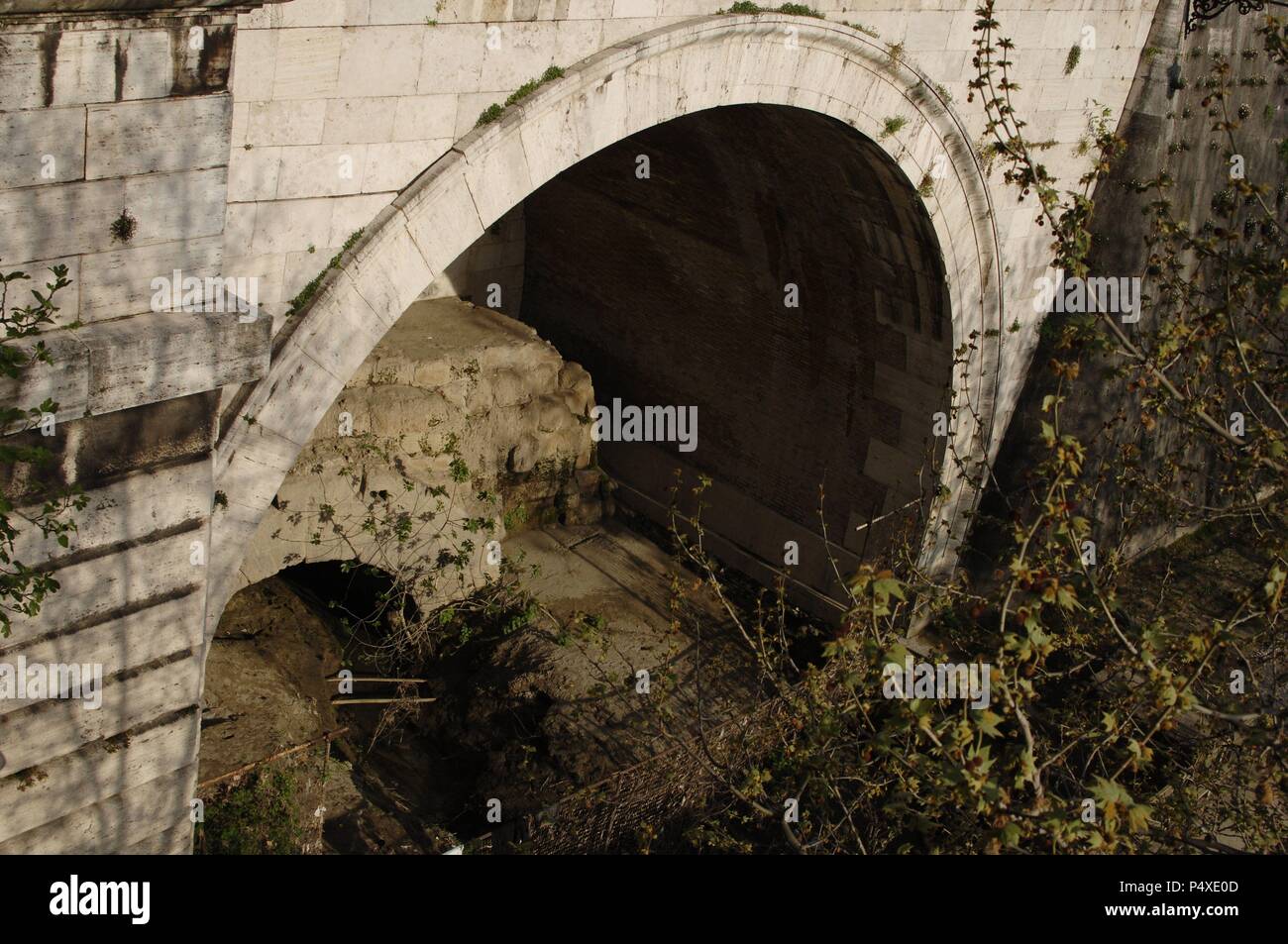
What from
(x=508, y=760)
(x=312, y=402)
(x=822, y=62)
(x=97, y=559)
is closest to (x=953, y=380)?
(x=822, y=62)

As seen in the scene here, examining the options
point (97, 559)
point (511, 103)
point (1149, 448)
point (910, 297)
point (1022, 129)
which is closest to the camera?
point (97, 559)

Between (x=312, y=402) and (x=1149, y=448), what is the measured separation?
7312 millimetres

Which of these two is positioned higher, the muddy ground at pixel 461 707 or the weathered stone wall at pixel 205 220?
the weathered stone wall at pixel 205 220

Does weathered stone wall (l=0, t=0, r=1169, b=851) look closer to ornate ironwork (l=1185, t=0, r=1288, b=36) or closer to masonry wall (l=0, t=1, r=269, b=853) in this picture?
masonry wall (l=0, t=1, r=269, b=853)

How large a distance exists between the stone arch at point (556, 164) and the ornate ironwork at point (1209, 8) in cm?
203

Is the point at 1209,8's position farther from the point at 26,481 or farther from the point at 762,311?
the point at 26,481

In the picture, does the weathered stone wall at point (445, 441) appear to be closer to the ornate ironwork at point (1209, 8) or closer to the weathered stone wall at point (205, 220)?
the weathered stone wall at point (205, 220)

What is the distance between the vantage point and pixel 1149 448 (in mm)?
10250

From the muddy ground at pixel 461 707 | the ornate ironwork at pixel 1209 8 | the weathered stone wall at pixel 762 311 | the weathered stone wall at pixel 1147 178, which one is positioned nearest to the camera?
the muddy ground at pixel 461 707

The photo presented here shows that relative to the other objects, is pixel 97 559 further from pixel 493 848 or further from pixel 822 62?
pixel 822 62

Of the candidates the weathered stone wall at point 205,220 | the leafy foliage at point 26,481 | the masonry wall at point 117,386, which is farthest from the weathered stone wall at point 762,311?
the leafy foliage at point 26,481

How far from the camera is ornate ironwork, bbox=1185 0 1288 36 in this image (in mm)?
8734

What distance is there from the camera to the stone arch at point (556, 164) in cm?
488

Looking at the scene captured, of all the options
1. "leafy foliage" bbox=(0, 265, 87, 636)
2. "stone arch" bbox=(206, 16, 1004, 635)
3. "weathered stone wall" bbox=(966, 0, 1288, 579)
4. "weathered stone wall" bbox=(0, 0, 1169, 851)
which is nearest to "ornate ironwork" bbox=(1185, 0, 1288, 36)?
"weathered stone wall" bbox=(966, 0, 1288, 579)
